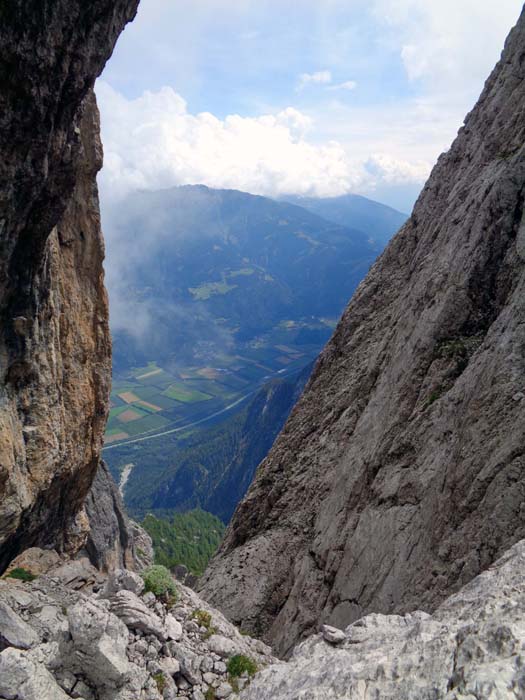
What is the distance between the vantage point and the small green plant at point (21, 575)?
21.3 m

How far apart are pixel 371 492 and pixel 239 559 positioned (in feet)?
37.0

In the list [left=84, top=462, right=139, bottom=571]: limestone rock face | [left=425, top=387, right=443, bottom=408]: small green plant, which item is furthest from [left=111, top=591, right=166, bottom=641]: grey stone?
[left=84, top=462, right=139, bottom=571]: limestone rock face

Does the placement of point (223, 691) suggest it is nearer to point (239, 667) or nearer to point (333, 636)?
point (239, 667)

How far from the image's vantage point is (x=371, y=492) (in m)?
20.4

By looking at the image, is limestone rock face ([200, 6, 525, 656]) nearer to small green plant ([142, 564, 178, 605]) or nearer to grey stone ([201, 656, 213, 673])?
grey stone ([201, 656, 213, 673])

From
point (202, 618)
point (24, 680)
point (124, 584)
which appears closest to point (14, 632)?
point (124, 584)

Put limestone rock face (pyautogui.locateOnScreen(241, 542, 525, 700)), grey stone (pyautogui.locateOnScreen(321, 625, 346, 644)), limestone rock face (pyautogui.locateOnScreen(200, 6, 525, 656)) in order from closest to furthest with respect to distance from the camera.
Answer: limestone rock face (pyautogui.locateOnScreen(241, 542, 525, 700))
grey stone (pyautogui.locateOnScreen(321, 625, 346, 644))
limestone rock face (pyautogui.locateOnScreen(200, 6, 525, 656))

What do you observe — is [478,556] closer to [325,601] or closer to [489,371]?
[489,371]

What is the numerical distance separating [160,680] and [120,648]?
1342mm

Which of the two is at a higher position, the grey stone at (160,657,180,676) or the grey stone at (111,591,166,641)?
the grey stone at (111,591,166,641)

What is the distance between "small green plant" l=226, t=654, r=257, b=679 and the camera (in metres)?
13.4

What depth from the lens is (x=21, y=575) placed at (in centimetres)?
2153

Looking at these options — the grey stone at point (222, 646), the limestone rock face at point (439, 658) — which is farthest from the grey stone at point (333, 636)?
the grey stone at point (222, 646)

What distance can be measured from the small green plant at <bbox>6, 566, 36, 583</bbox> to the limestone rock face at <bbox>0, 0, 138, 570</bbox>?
42.5 inches
